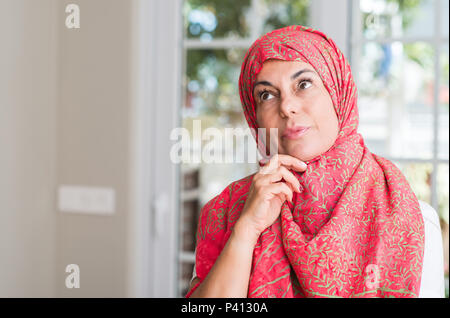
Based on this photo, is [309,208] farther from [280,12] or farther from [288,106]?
[280,12]

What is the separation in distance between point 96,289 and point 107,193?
0.44 meters

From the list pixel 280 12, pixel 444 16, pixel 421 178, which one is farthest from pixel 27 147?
pixel 280 12

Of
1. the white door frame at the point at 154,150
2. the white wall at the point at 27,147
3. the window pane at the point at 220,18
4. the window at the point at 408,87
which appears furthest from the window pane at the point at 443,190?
the white wall at the point at 27,147

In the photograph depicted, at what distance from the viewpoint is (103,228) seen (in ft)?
7.39

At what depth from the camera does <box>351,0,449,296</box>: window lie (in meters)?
1.96

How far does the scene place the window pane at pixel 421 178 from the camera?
1.99 meters

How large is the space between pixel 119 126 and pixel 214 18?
0.70 m

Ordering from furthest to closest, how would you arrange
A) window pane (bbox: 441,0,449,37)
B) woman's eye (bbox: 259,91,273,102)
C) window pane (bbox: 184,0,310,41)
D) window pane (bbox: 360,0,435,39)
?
window pane (bbox: 184,0,310,41)
window pane (bbox: 360,0,435,39)
window pane (bbox: 441,0,449,37)
woman's eye (bbox: 259,91,273,102)

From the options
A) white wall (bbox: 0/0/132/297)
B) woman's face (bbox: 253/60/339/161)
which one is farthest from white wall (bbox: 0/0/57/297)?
woman's face (bbox: 253/60/339/161)

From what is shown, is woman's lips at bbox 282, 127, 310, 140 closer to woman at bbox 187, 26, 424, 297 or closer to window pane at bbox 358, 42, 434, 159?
woman at bbox 187, 26, 424, 297

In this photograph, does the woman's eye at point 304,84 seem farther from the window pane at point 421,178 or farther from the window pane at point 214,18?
the window pane at point 214,18

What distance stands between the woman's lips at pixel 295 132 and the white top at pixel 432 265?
0.31 m

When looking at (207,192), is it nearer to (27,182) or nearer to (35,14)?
(27,182)

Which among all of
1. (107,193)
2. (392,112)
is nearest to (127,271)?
(107,193)
